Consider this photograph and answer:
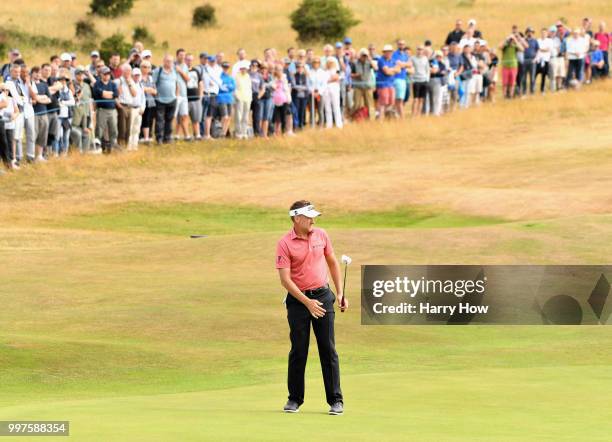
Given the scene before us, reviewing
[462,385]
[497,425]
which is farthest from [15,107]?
[497,425]

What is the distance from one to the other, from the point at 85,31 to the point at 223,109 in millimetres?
29119

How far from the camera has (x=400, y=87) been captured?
39.0m

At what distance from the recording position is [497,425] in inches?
410

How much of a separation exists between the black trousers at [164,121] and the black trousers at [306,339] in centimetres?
2259

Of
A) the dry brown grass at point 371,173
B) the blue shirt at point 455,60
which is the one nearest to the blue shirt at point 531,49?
the dry brown grass at point 371,173

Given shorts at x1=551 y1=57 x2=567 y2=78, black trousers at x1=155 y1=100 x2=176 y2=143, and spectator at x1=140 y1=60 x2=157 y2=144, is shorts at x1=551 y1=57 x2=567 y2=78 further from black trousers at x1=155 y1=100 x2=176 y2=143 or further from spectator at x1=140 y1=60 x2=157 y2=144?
spectator at x1=140 y1=60 x2=157 y2=144

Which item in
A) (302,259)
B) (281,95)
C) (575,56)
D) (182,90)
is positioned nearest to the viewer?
(302,259)

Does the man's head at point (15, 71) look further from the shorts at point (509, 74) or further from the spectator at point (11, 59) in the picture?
the shorts at point (509, 74)

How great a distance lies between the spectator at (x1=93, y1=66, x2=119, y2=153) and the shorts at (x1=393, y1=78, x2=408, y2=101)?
8.97 meters

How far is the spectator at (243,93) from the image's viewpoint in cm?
3481

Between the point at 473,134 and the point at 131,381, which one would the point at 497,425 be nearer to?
the point at 131,381

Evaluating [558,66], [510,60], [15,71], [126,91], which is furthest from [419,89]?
[15,71]

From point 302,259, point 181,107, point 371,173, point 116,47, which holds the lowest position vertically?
point 371,173

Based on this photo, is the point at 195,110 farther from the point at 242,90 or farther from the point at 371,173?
the point at 371,173
